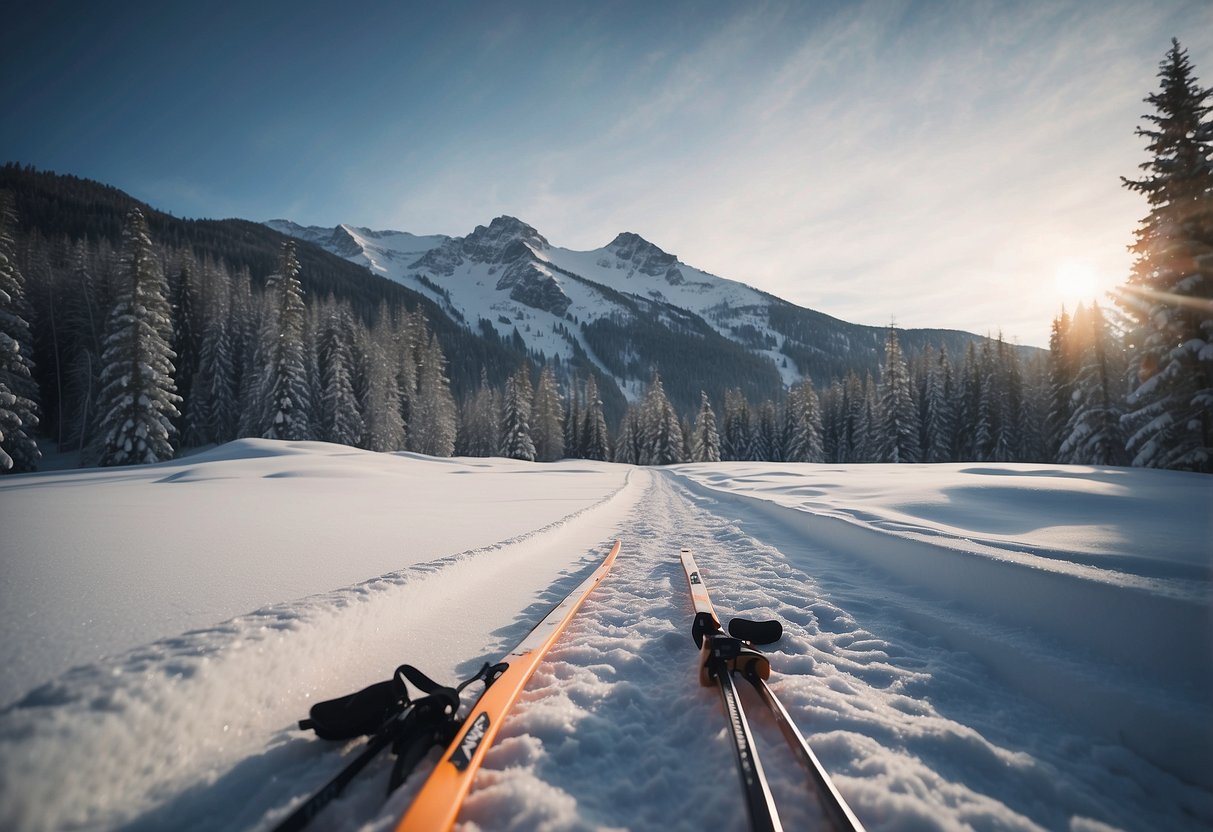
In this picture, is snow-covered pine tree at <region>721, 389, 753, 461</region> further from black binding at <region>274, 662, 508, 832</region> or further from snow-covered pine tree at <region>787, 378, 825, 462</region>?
black binding at <region>274, 662, 508, 832</region>

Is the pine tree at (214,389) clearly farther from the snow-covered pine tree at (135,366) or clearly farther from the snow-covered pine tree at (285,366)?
the snow-covered pine tree at (135,366)

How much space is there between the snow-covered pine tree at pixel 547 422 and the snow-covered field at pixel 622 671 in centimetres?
4978

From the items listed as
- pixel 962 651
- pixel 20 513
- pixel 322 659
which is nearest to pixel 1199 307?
pixel 962 651

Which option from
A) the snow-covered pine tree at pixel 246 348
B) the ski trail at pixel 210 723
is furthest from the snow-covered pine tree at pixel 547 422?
the ski trail at pixel 210 723

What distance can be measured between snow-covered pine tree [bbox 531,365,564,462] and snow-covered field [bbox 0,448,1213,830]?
49.8 meters

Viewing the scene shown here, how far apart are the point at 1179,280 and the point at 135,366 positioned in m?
45.2

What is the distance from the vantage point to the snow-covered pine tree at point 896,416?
42.0m

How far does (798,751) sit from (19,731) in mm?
2702

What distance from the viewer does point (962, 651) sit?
3111mm

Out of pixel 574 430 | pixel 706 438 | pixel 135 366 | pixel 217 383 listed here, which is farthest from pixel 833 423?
pixel 217 383

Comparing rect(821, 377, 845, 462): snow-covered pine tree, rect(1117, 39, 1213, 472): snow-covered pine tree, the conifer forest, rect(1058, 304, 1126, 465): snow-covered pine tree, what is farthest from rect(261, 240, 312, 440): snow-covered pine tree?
rect(821, 377, 845, 462): snow-covered pine tree

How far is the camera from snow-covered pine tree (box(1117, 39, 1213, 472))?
48.5ft

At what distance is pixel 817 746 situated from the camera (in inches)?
78.6

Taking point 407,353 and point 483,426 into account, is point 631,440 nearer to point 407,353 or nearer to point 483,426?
point 483,426
